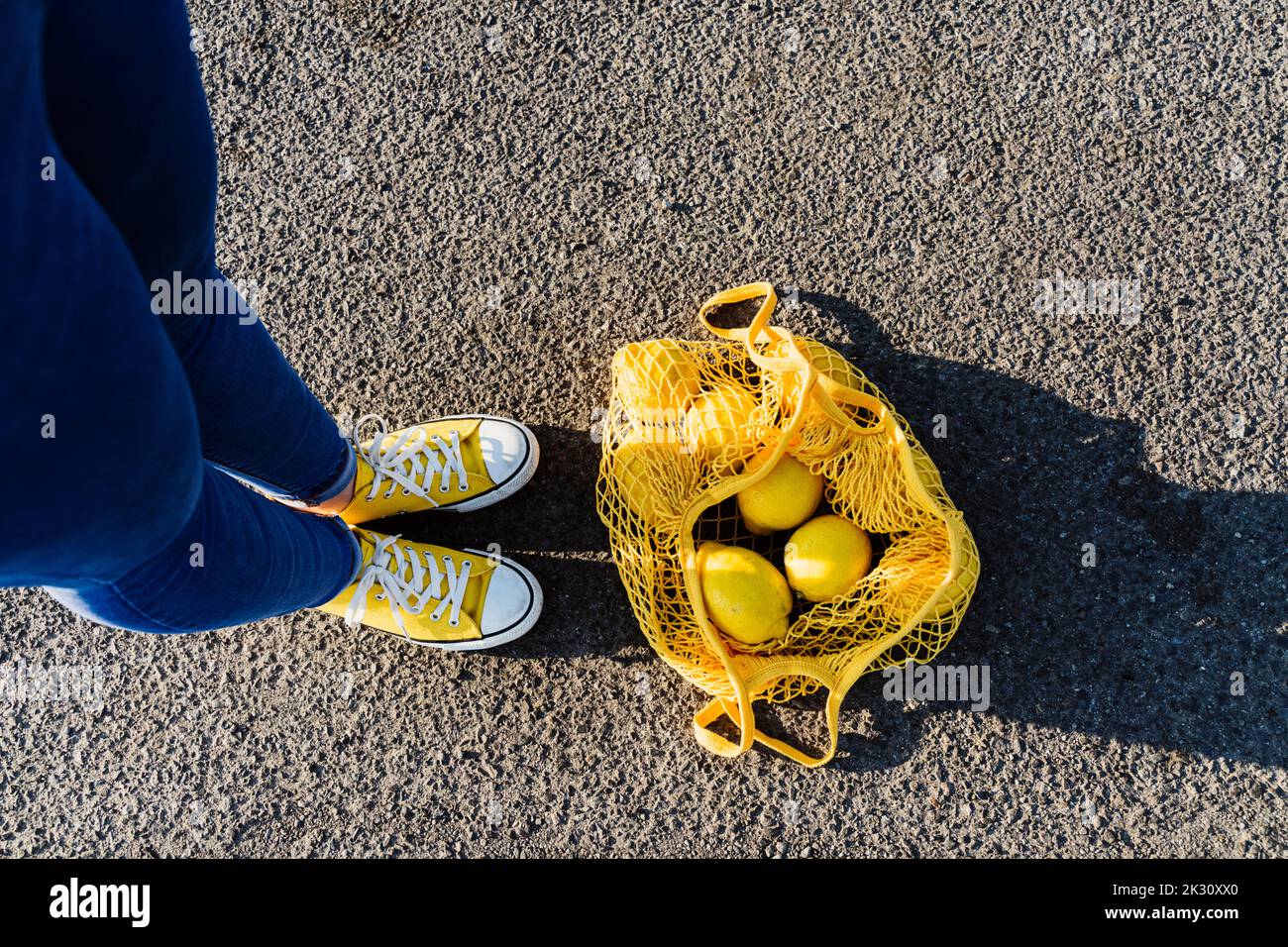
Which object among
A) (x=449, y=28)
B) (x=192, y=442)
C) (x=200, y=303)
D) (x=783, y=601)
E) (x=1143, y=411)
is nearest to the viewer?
(x=192, y=442)

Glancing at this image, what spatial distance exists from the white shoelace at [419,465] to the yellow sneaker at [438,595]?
140 mm

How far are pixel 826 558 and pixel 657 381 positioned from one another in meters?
0.62

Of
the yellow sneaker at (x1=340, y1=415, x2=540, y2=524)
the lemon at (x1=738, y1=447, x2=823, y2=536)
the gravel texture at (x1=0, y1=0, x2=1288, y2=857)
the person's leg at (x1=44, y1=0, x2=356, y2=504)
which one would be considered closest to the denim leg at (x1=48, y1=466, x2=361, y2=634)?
the person's leg at (x1=44, y1=0, x2=356, y2=504)

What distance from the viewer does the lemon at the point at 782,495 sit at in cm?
222

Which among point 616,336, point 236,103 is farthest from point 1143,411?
point 236,103

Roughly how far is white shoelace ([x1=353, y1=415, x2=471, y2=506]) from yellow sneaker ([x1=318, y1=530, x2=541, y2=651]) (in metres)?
0.14

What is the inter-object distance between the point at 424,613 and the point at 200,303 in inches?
41.8

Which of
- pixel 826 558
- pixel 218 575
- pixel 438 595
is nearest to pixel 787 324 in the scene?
pixel 826 558

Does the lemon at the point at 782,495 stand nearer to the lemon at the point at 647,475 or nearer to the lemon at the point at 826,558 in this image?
the lemon at the point at 826,558

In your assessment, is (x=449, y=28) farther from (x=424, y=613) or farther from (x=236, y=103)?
(x=424, y=613)

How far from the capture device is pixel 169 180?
1.27 metres

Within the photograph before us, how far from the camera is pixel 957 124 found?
257 centimetres

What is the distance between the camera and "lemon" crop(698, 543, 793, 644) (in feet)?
7.04

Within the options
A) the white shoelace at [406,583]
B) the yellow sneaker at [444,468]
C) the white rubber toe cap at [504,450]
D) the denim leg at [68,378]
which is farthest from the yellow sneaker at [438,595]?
the denim leg at [68,378]
